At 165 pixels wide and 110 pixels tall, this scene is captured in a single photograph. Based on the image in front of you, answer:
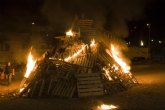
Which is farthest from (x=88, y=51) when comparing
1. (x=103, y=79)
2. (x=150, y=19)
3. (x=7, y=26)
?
(x=150, y=19)

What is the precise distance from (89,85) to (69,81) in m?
0.99

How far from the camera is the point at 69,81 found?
17.9 meters

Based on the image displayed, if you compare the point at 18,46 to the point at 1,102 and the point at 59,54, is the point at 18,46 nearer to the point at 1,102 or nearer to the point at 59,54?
the point at 59,54

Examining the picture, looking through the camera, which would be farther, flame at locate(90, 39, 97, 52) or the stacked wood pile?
flame at locate(90, 39, 97, 52)

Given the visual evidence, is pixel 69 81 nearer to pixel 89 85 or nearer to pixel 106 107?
pixel 89 85

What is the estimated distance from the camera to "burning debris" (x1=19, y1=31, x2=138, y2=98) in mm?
17656

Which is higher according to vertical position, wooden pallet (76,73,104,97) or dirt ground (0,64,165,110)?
wooden pallet (76,73,104,97)

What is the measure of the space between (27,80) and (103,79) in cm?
392

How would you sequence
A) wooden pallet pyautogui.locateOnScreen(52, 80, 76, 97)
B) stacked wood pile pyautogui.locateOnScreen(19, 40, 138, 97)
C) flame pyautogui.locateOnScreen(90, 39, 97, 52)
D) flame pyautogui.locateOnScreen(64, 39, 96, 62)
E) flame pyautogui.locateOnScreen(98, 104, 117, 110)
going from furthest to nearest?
flame pyautogui.locateOnScreen(64, 39, 96, 62)
flame pyautogui.locateOnScreen(90, 39, 97, 52)
stacked wood pile pyautogui.locateOnScreen(19, 40, 138, 97)
wooden pallet pyautogui.locateOnScreen(52, 80, 76, 97)
flame pyautogui.locateOnScreen(98, 104, 117, 110)

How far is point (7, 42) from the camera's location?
42062 millimetres

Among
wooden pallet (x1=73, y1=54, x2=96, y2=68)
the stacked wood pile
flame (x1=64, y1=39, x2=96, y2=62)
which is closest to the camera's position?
the stacked wood pile

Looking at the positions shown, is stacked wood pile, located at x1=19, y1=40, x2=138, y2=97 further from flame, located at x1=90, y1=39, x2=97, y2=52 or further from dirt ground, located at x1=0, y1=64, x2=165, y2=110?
flame, located at x1=90, y1=39, x2=97, y2=52

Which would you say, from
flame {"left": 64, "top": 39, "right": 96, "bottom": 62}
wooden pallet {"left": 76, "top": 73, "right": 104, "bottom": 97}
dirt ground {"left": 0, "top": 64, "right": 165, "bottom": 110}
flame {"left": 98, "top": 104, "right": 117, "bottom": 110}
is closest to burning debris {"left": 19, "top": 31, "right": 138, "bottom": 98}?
A: wooden pallet {"left": 76, "top": 73, "right": 104, "bottom": 97}

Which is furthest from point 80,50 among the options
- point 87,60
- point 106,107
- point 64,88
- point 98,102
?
point 106,107
